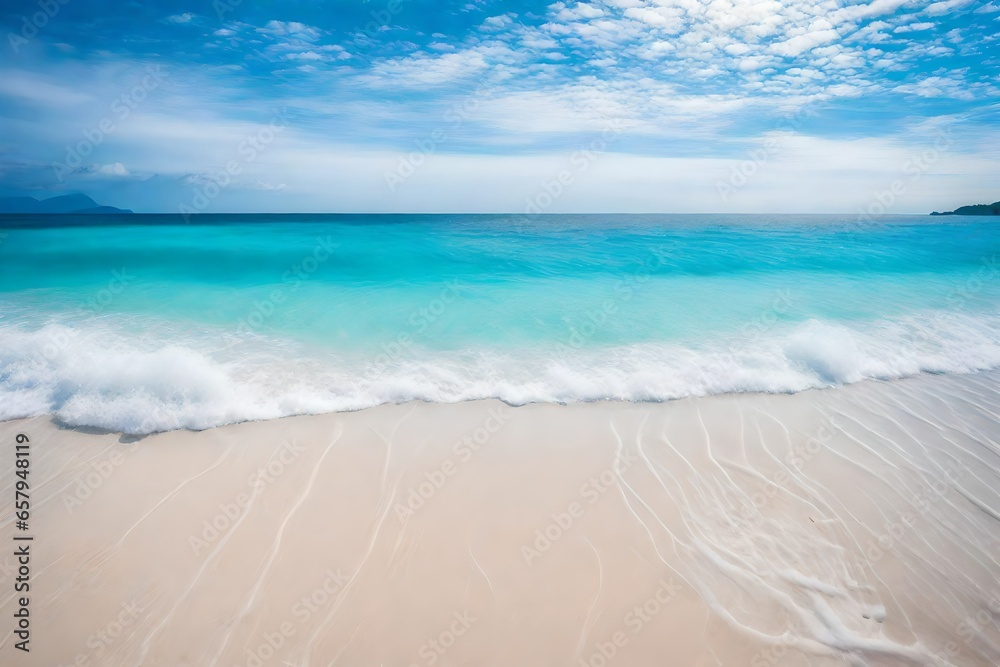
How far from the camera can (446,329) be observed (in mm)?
9805

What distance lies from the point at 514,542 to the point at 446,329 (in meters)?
6.33

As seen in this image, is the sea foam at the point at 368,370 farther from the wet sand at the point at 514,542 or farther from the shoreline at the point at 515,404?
the wet sand at the point at 514,542

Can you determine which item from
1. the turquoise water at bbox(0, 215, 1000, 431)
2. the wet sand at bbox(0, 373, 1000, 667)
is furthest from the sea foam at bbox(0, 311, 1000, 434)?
the wet sand at bbox(0, 373, 1000, 667)

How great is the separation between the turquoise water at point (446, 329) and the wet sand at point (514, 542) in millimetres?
801

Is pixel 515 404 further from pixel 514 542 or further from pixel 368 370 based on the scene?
pixel 368 370

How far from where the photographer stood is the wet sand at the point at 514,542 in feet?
10.4

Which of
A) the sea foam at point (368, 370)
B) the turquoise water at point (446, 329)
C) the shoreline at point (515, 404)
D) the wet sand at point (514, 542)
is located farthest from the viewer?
the turquoise water at point (446, 329)

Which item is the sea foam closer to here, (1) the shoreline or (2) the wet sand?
(1) the shoreline

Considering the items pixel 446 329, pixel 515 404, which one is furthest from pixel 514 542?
pixel 446 329

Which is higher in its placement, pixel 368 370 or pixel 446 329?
pixel 446 329

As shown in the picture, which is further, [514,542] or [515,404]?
[515,404]

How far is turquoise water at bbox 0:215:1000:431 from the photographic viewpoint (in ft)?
21.5

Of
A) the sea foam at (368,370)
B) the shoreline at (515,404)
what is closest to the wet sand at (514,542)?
the shoreline at (515,404)

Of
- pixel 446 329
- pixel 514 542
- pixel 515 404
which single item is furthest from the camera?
pixel 446 329
